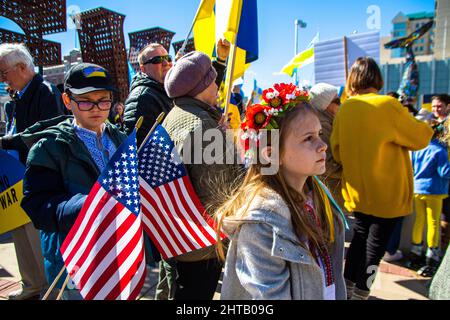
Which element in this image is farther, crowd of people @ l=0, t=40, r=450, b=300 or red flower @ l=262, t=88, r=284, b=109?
red flower @ l=262, t=88, r=284, b=109

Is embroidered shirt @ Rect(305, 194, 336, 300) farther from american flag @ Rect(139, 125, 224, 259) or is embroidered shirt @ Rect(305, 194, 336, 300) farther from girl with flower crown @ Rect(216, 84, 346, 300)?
american flag @ Rect(139, 125, 224, 259)

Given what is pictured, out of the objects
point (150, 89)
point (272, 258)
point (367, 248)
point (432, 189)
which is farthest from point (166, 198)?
point (432, 189)

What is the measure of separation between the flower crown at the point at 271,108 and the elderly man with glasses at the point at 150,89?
4.91ft

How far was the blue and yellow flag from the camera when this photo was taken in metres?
2.96

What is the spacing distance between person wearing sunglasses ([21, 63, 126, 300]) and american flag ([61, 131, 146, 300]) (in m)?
0.12

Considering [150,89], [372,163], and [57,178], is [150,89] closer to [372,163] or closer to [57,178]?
[57,178]

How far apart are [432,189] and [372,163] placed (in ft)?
5.51

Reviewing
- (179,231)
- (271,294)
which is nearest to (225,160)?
(179,231)

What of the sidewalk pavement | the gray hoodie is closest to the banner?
the sidewalk pavement

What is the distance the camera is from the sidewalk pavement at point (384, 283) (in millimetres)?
3170

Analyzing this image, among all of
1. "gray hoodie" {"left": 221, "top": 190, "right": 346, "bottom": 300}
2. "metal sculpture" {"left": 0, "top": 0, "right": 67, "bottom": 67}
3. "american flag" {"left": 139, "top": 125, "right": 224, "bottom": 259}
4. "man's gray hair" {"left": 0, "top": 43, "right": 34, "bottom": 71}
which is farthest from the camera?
"metal sculpture" {"left": 0, "top": 0, "right": 67, "bottom": 67}

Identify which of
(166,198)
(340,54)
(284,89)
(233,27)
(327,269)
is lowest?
(327,269)

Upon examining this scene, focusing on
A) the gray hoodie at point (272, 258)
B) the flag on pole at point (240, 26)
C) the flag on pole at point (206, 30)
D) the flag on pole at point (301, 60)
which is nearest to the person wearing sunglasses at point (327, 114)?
the flag on pole at point (240, 26)

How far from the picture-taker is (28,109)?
3.02 m
